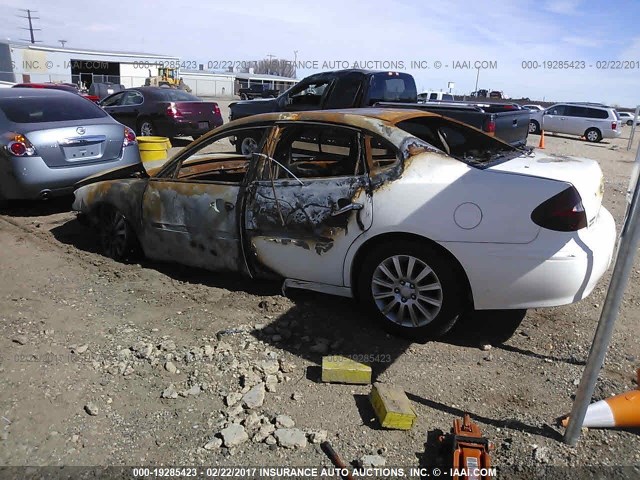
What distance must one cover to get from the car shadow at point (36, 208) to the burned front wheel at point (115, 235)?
220cm

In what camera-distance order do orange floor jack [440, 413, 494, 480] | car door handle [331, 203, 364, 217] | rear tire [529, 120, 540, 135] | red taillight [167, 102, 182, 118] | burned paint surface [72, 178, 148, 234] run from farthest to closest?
rear tire [529, 120, 540, 135], red taillight [167, 102, 182, 118], burned paint surface [72, 178, 148, 234], car door handle [331, 203, 364, 217], orange floor jack [440, 413, 494, 480]

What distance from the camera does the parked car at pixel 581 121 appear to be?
23.8m

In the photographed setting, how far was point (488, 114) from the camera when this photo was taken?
8.12 metres

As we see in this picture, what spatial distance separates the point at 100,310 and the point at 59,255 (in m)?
1.57

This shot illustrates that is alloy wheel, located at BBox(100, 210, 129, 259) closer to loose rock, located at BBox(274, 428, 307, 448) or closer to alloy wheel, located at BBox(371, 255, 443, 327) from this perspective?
alloy wheel, located at BBox(371, 255, 443, 327)

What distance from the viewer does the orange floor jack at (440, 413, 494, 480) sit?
7.59ft

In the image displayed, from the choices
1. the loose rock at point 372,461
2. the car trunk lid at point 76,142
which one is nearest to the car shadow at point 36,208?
the car trunk lid at point 76,142

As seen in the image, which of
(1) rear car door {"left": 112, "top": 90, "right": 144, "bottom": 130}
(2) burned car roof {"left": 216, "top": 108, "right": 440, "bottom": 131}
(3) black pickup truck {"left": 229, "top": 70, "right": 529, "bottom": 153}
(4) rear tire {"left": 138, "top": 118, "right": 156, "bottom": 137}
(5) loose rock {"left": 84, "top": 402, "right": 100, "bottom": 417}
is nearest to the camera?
(5) loose rock {"left": 84, "top": 402, "right": 100, "bottom": 417}

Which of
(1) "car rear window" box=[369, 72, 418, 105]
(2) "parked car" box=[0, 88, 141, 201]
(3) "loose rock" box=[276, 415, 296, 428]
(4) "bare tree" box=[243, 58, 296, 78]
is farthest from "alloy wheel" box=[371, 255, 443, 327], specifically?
(4) "bare tree" box=[243, 58, 296, 78]

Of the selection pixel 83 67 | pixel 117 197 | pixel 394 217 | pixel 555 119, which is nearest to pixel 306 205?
pixel 394 217

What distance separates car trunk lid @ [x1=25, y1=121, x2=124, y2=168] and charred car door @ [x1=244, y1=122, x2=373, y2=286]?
3746mm

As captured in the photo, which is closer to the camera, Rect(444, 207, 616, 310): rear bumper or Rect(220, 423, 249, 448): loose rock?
Rect(220, 423, 249, 448): loose rock

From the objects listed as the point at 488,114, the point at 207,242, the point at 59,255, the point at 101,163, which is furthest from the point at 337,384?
the point at 488,114

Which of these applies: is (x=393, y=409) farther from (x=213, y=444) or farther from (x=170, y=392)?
(x=170, y=392)
